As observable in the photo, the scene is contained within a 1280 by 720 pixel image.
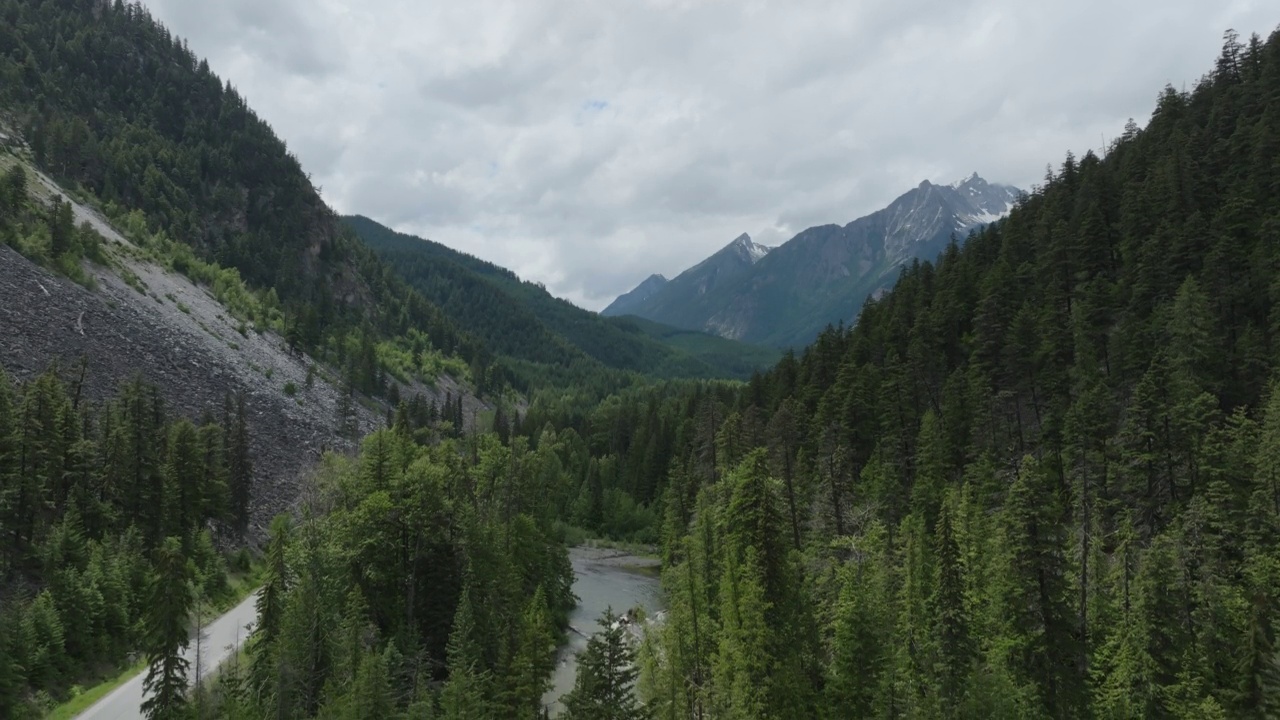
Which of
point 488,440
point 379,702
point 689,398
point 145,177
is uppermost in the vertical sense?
→ point 145,177

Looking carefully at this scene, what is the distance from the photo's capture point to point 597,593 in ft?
264

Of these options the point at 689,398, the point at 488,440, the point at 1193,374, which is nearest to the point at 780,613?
the point at 1193,374

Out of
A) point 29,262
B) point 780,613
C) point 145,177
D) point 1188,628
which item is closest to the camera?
point 1188,628

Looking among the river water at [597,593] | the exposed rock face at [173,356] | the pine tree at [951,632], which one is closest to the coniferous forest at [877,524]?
the pine tree at [951,632]

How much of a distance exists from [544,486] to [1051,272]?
5278 cm

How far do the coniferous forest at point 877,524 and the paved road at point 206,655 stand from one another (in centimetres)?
235

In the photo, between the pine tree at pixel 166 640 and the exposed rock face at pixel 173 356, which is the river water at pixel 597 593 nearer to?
the pine tree at pixel 166 640

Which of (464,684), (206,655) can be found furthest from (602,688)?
(206,655)

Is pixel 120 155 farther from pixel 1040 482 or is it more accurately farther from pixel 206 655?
Answer: pixel 1040 482

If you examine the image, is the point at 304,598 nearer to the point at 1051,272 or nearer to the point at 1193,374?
the point at 1193,374

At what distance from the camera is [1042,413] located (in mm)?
64500

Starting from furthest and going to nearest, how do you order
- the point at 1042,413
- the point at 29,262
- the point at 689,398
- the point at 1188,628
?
the point at 689,398
the point at 29,262
the point at 1042,413
the point at 1188,628

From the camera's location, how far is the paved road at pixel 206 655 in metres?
40.3

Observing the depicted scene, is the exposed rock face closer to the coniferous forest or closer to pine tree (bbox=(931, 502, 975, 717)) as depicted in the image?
the coniferous forest
